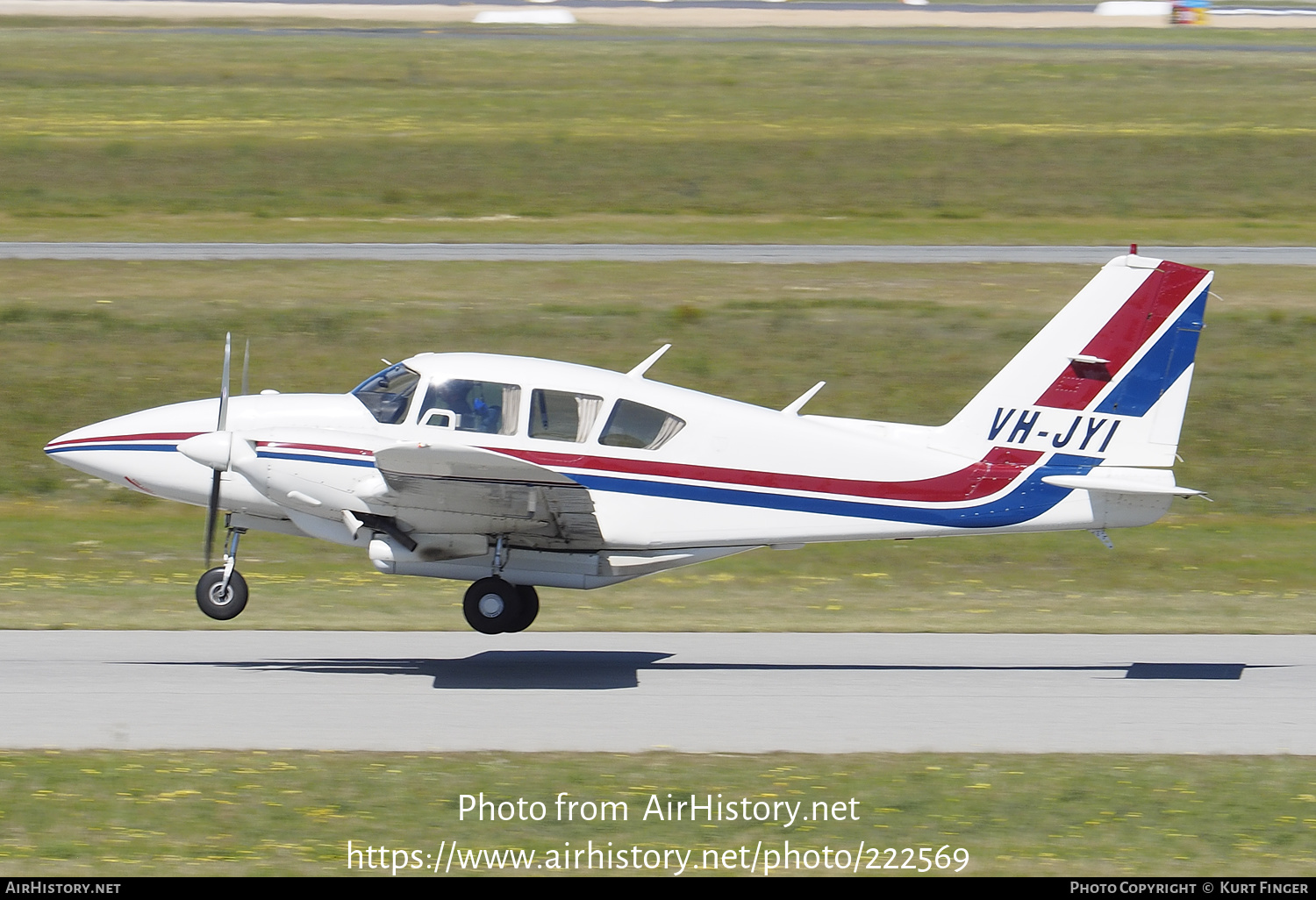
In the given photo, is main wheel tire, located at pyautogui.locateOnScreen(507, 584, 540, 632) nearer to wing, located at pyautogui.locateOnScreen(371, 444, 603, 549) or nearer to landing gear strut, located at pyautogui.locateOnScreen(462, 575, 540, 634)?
landing gear strut, located at pyautogui.locateOnScreen(462, 575, 540, 634)

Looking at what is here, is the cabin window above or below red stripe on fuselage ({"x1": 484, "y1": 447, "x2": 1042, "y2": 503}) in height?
above

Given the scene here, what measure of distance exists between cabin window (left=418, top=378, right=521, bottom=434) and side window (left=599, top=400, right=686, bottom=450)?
2.88 ft

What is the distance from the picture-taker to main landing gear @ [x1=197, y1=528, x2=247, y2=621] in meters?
13.2

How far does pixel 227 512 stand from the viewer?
45.3ft

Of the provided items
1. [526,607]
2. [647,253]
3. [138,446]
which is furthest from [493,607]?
[647,253]

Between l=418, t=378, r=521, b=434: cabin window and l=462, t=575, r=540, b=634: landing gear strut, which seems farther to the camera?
l=462, t=575, r=540, b=634: landing gear strut

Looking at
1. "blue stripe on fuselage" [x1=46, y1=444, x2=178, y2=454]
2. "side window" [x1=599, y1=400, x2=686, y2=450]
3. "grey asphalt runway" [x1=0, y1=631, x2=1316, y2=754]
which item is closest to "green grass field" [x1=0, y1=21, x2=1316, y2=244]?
"grey asphalt runway" [x1=0, y1=631, x2=1316, y2=754]

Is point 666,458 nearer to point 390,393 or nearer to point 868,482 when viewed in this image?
point 868,482

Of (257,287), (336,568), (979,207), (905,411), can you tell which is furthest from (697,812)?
(979,207)

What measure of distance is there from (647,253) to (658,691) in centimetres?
1809

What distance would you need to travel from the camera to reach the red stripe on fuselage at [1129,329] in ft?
42.7

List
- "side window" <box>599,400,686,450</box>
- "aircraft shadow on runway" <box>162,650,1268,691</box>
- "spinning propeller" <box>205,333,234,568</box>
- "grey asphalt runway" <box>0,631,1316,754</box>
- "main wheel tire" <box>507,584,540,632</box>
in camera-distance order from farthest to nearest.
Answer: "main wheel tire" <box>507,584,540,632</box> < "side window" <box>599,400,686,450</box> < "aircraft shadow on runway" <box>162,650,1268,691</box> < "spinning propeller" <box>205,333,234,568</box> < "grey asphalt runway" <box>0,631,1316,754</box>

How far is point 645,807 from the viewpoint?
957cm

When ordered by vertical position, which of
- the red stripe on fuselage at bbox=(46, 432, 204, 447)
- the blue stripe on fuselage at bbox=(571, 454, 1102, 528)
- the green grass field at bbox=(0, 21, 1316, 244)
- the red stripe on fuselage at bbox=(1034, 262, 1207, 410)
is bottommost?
the blue stripe on fuselage at bbox=(571, 454, 1102, 528)
